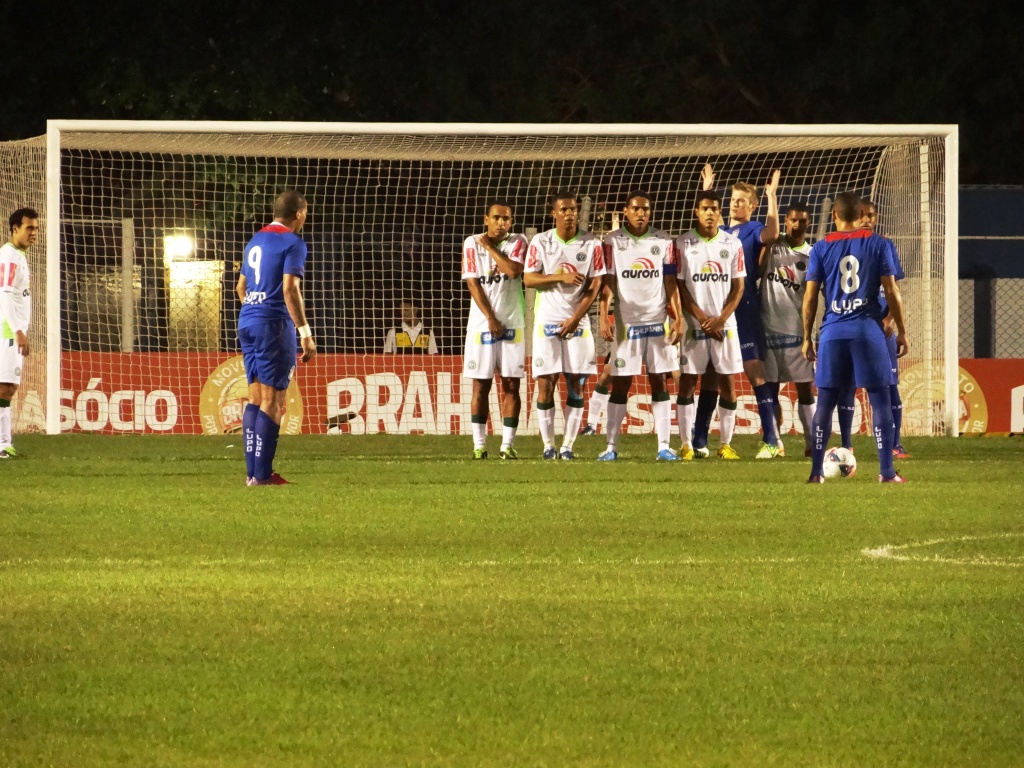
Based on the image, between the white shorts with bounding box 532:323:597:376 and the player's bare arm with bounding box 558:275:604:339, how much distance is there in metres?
0.09

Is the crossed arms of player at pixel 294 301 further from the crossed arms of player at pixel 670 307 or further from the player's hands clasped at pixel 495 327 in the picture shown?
the crossed arms of player at pixel 670 307

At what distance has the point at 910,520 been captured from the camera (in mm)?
9516

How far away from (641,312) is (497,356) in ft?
4.07

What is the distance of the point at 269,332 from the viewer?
11602 mm

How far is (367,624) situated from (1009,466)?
898 cm

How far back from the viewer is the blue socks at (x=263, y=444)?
11500 mm

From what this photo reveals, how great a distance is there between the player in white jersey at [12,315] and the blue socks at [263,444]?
13.2ft

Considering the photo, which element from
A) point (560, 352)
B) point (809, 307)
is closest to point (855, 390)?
point (809, 307)

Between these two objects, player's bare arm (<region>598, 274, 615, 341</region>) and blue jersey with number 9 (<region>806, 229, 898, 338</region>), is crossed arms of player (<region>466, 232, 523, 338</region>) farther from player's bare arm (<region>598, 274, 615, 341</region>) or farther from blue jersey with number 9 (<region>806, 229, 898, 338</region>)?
blue jersey with number 9 (<region>806, 229, 898, 338</region>)

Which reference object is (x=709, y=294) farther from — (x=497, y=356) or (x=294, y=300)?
(x=294, y=300)

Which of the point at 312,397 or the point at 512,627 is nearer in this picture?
the point at 512,627

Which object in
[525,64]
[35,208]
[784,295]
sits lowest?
[784,295]

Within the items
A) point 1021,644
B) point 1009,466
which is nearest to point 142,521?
point 1021,644

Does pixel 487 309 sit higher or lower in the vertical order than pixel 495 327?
higher
